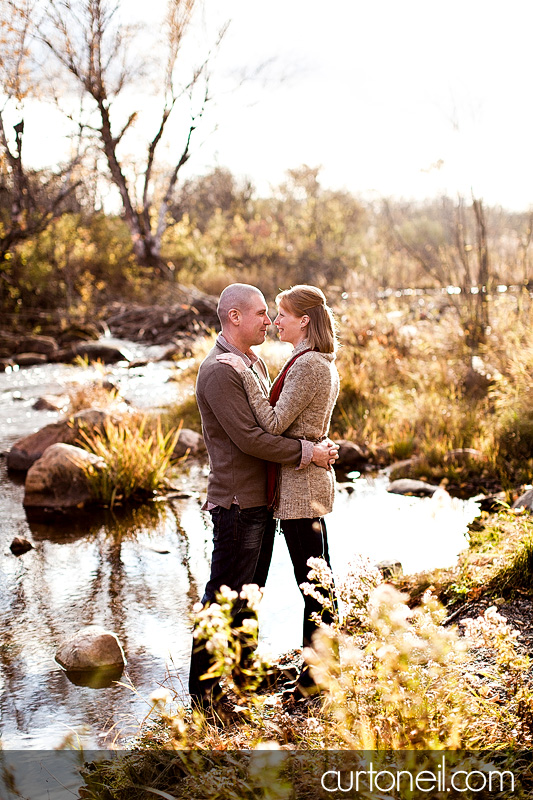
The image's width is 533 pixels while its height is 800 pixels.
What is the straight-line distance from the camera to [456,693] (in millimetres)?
2482

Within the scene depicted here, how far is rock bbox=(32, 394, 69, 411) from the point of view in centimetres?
1185

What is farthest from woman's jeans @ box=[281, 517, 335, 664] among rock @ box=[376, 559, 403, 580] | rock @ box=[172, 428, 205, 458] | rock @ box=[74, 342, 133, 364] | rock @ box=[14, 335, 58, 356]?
rock @ box=[14, 335, 58, 356]

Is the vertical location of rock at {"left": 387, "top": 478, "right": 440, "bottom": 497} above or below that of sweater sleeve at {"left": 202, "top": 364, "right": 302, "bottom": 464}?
below

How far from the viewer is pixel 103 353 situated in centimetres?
1655

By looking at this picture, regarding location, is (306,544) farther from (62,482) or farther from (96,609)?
(62,482)

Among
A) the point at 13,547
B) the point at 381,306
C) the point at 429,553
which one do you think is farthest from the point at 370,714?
the point at 381,306

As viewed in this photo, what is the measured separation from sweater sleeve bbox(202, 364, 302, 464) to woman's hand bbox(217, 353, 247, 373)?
19 mm

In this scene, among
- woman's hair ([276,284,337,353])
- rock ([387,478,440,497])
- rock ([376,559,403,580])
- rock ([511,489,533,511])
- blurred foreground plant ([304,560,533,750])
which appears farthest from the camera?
rock ([387,478,440,497])

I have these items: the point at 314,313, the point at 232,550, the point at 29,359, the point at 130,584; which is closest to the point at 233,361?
the point at 314,313

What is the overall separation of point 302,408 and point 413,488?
13.6 feet

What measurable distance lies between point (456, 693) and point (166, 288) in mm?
20414

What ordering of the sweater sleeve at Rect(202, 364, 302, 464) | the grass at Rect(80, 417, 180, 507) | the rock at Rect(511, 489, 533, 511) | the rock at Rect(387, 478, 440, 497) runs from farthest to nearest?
the grass at Rect(80, 417, 180, 507) → the rock at Rect(387, 478, 440, 497) → the rock at Rect(511, 489, 533, 511) → the sweater sleeve at Rect(202, 364, 302, 464)

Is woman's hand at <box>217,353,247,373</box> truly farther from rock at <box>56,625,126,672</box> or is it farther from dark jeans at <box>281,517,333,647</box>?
rock at <box>56,625,126,672</box>

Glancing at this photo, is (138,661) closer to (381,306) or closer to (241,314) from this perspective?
(241,314)
